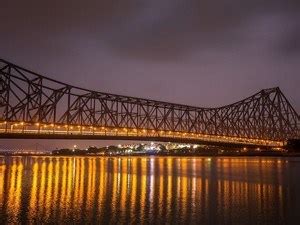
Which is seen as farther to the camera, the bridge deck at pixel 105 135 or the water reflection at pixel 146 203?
the bridge deck at pixel 105 135

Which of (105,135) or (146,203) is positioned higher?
(105,135)

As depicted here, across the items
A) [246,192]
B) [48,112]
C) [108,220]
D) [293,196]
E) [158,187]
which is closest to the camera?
[108,220]

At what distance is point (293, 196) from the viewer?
25516 millimetres

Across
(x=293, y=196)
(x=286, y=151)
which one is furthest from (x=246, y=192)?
(x=286, y=151)

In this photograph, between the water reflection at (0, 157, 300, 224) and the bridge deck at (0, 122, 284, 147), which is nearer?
the water reflection at (0, 157, 300, 224)

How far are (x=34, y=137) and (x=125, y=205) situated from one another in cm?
4074

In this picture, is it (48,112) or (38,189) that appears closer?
(38,189)

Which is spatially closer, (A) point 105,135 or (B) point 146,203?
(B) point 146,203

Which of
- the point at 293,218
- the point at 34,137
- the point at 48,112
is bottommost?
the point at 293,218

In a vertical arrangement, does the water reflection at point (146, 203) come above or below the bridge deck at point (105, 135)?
below

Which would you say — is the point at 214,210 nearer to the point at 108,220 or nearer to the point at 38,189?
the point at 108,220

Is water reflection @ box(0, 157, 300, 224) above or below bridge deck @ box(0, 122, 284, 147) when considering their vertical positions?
below

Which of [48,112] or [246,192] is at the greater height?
[48,112]

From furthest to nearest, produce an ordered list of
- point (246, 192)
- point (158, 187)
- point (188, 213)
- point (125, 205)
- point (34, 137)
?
point (34, 137)
point (158, 187)
point (246, 192)
point (125, 205)
point (188, 213)
